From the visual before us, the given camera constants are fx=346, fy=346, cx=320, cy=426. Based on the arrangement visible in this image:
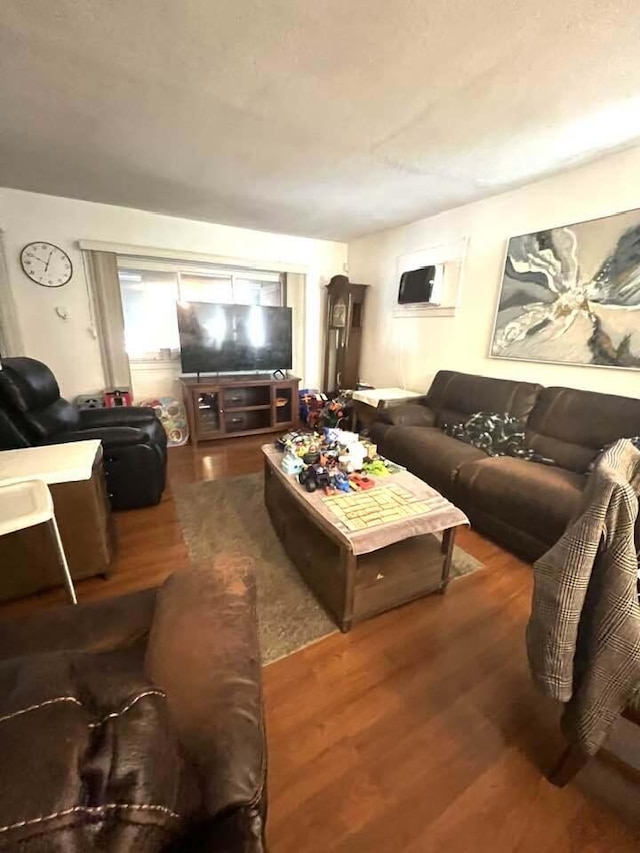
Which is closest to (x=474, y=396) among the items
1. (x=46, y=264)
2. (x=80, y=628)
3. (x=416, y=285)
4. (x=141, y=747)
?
(x=416, y=285)

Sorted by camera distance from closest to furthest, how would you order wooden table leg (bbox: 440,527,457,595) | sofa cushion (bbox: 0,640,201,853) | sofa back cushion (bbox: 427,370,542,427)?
sofa cushion (bbox: 0,640,201,853) → wooden table leg (bbox: 440,527,457,595) → sofa back cushion (bbox: 427,370,542,427)

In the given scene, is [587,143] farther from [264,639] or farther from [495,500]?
[264,639]

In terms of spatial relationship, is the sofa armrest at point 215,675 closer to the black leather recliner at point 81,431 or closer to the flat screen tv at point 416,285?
the black leather recliner at point 81,431

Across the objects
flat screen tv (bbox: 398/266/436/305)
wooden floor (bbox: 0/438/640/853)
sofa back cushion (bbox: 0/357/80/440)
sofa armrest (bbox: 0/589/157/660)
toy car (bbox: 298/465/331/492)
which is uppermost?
flat screen tv (bbox: 398/266/436/305)

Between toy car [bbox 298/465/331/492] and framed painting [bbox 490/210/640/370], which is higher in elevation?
framed painting [bbox 490/210/640/370]

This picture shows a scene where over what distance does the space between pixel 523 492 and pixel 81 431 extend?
260cm

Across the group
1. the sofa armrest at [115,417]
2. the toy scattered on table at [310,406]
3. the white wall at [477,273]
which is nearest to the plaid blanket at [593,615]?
the white wall at [477,273]

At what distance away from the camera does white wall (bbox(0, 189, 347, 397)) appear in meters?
2.96

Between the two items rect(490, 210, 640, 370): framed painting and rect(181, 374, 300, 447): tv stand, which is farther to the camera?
rect(181, 374, 300, 447): tv stand

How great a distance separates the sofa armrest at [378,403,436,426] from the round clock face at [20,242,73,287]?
313cm

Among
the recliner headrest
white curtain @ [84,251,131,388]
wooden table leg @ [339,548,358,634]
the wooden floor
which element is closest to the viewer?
the wooden floor

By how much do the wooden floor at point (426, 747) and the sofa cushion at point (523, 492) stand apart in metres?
0.40

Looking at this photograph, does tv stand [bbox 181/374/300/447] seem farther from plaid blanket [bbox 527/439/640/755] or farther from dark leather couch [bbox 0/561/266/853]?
plaid blanket [bbox 527/439/640/755]

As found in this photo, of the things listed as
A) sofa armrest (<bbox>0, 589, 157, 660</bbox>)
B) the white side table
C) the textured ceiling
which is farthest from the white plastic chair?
the textured ceiling
